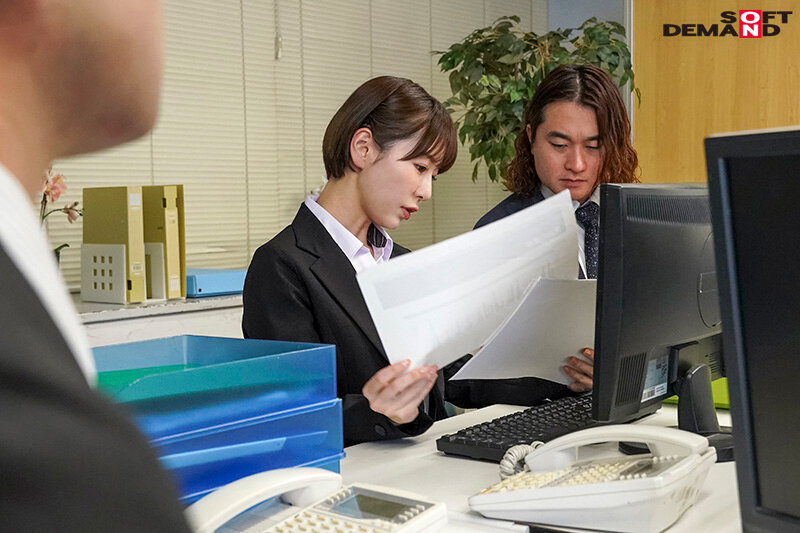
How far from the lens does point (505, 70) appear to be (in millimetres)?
3883

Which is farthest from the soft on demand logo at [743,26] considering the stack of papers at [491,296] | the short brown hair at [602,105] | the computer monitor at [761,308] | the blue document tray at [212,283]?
the computer monitor at [761,308]

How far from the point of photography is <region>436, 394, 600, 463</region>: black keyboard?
4.49ft

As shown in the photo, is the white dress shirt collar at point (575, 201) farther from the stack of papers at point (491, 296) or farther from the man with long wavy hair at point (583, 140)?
the stack of papers at point (491, 296)

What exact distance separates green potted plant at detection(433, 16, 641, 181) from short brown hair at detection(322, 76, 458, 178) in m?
1.90

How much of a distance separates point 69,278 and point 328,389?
220cm

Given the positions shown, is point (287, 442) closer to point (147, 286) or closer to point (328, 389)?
point (328, 389)

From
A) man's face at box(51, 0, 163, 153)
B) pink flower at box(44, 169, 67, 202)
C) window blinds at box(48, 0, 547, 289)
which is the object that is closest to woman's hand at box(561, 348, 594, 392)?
man's face at box(51, 0, 163, 153)

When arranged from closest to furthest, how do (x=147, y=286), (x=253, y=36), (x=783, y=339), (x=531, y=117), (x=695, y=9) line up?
(x=783, y=339), (x=531, y=117), (x=147, y=286), (x=253, y=36), (x=695, y=9)

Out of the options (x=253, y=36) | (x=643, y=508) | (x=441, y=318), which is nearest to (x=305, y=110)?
(x=253, y=36)

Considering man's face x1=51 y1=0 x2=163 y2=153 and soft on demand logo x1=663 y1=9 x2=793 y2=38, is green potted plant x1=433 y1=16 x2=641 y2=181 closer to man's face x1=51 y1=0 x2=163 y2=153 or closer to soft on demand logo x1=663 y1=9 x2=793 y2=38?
soft on demand logo x1=663 y1=9 x2=793 y2=38

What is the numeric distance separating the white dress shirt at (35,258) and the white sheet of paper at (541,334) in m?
1.07

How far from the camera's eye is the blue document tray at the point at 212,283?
9.79ft

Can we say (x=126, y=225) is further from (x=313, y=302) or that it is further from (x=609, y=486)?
(x=609, y=486)

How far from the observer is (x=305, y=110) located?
3.83m
